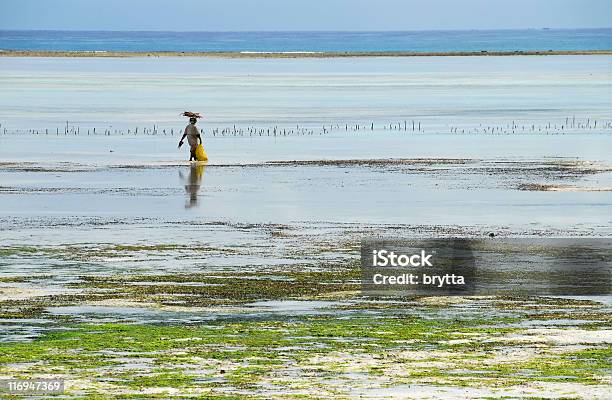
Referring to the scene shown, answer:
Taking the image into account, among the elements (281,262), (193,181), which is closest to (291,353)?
(281,262)

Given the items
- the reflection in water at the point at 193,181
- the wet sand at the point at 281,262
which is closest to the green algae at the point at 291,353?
the wet sand at the point at 281,262

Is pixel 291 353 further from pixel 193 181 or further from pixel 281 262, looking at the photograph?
pixel 193 181

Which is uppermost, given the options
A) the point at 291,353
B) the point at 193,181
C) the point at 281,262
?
the point at 193,181

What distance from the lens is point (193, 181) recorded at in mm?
43625

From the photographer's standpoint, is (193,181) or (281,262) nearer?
(281,262)

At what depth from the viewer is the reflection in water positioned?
3796 cm

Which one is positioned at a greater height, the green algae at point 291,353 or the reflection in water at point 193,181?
the reflection in water at point 193,181

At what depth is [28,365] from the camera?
1694 cm

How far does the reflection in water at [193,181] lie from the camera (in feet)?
125

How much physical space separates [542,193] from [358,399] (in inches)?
972

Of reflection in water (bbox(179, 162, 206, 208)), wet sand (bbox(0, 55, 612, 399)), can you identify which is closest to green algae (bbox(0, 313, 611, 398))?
wet sand (bbox(0, 55, 612, 399))

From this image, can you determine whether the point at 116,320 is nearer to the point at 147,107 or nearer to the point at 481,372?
the point at 481,372

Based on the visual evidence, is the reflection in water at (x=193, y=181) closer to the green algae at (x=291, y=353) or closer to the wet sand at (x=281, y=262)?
the wet sand at (x=281, y=262)

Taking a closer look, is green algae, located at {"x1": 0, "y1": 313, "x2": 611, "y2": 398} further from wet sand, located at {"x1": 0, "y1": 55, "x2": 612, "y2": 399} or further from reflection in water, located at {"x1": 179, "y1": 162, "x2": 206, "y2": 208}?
reflection in water, located at {"x1": 179, "y1": 162, "x2": 206, "y2": 208}
